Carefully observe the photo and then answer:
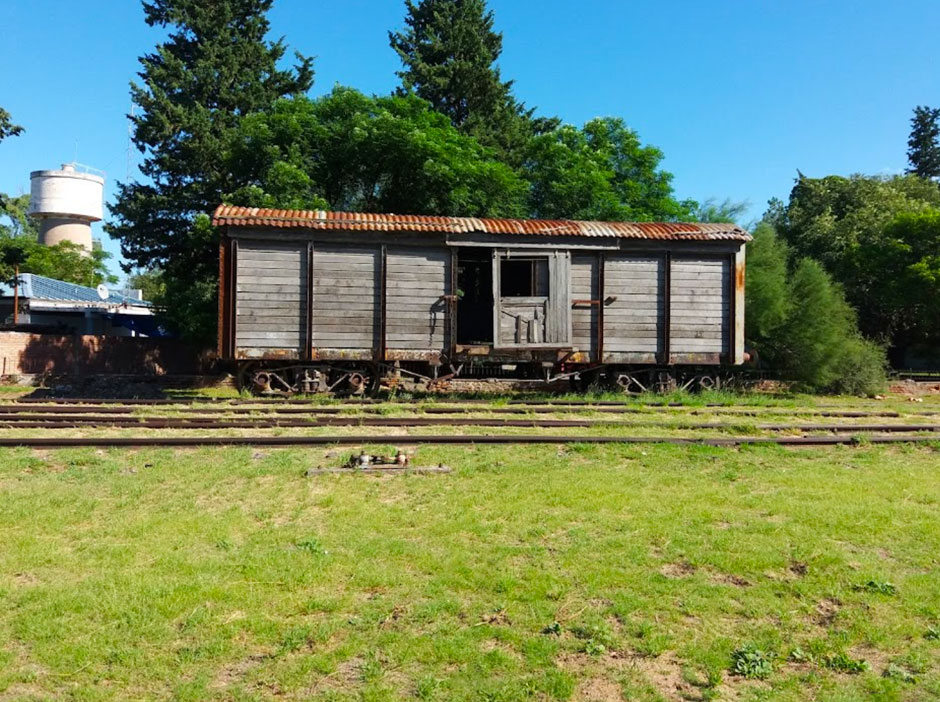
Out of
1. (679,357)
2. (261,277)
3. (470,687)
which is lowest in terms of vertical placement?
(470,687)

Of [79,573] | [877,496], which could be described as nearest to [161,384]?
[79,573]

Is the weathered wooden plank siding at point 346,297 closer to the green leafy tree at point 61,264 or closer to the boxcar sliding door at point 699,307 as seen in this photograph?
the boxcar sliding door at point 699,307

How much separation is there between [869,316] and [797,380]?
45.6ft

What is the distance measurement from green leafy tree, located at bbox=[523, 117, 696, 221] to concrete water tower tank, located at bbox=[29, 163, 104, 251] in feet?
165

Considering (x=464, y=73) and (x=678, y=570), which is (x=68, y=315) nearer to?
(x=464, y=73)

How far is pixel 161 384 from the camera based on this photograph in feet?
70.0

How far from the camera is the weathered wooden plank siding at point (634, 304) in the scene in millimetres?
15375

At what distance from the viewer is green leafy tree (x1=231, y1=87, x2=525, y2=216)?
20.7 meters

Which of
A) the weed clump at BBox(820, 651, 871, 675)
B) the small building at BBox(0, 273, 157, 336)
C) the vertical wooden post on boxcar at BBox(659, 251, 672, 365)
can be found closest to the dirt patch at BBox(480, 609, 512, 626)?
the weed clump at BBox(820, 651, 871, 675)

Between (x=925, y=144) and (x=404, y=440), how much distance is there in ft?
237

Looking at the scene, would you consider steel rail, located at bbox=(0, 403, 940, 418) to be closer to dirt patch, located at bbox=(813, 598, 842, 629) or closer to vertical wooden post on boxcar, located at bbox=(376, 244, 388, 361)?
vertical wooden post on boxcar, located at bbox=(376, 244, 388, 361)

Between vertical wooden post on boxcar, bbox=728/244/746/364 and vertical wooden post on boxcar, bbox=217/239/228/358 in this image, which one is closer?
vertical wooden post on boxcar, bbox=217/239/228/358

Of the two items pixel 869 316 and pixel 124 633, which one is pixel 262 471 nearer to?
pixel 124 633

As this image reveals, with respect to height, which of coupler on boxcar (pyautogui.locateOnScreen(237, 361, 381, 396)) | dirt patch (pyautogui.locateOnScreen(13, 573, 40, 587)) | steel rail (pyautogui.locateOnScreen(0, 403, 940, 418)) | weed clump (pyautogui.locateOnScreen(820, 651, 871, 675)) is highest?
coupler on boxcar (pyautogui.locateOnScreen(237, 361, 381, 396))
